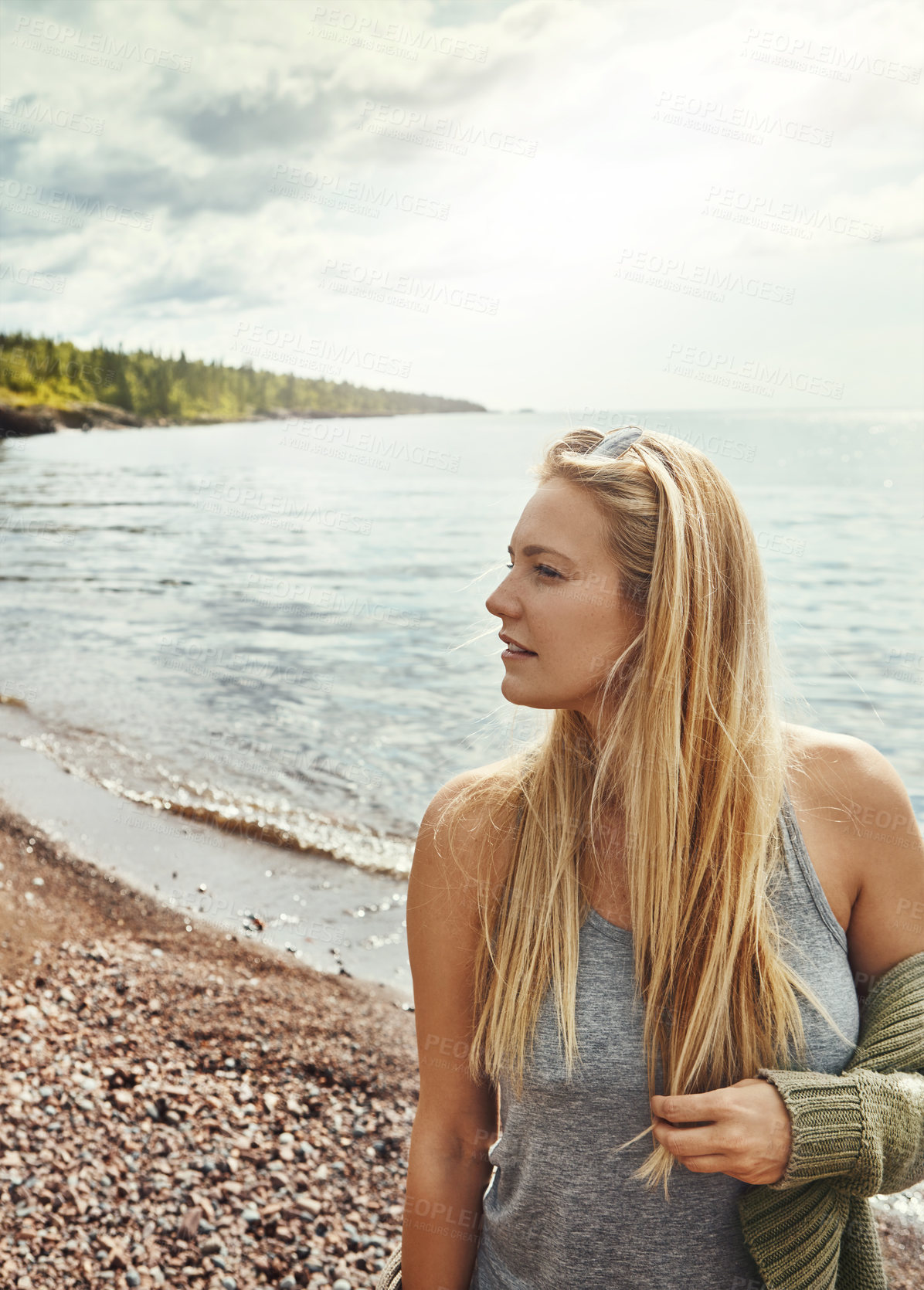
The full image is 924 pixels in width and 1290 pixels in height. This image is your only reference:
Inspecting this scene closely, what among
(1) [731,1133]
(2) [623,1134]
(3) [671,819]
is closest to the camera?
(1) [731,1133]

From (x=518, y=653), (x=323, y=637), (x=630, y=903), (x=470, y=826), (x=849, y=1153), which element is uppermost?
(x=518, y=653)

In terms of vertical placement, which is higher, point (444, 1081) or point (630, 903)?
point (630, 903)

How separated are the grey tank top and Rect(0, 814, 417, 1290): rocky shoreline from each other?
6.14ft

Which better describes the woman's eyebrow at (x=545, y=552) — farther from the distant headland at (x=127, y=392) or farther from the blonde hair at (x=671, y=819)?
the distant headland at (x=127, y=392)

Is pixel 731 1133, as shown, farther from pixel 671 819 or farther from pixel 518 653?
pixel 518 653

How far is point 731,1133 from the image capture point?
175 centimetres

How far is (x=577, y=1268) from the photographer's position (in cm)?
200

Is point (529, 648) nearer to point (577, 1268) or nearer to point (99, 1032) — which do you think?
point (577, 1268)

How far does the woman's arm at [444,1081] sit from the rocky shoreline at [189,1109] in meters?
1.56

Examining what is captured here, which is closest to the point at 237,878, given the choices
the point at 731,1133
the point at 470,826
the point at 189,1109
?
the point at 189,1109

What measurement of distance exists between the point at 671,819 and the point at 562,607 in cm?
53

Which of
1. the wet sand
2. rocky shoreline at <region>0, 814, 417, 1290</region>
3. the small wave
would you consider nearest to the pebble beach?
rocky shoreline at <region>0, 814, 417, 1290</region>

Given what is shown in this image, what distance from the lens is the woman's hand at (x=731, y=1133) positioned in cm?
174

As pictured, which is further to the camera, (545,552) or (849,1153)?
(545,552)
